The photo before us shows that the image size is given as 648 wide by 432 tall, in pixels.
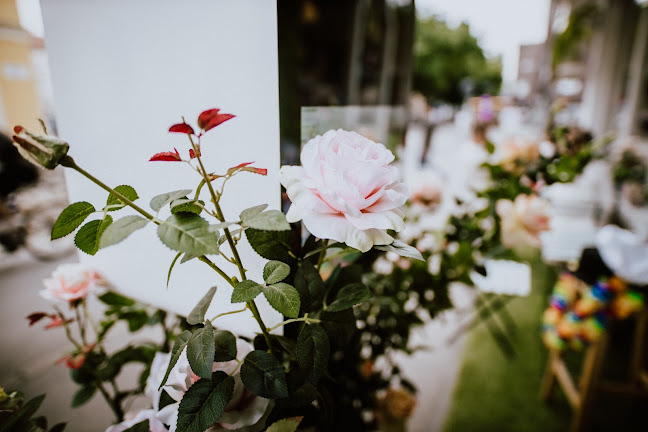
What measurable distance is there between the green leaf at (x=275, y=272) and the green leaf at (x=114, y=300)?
1.28 feet

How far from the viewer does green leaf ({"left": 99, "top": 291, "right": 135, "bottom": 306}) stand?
0.64m

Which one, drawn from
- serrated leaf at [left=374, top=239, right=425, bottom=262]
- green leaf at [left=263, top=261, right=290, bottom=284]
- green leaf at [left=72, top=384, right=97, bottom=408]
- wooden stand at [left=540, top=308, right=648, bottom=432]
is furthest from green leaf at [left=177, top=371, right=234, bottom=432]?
wooden stand at [left=540, top=308, right=648, bottom=432]

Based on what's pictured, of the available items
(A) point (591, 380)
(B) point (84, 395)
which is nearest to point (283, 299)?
(B) point (84, 395)

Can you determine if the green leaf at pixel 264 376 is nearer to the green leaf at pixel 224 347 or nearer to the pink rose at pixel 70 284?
the green leaf at pixel 224 347

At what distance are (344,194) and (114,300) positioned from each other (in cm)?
53

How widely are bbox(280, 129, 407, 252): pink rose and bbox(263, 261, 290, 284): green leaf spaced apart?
0.07 meters

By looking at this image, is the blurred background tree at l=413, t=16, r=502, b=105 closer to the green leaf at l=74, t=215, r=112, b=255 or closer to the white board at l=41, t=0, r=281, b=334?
the white board at l=41, t=0, r=281, b=334

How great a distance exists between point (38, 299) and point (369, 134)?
195 cm

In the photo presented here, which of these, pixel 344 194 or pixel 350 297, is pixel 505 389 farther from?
pixel 344 194

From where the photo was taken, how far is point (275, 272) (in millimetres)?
404

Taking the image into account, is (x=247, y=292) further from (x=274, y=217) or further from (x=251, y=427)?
(x=251, y=427)

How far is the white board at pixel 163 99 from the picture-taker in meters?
0.50

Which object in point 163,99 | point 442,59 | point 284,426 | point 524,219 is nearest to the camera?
point 284,426

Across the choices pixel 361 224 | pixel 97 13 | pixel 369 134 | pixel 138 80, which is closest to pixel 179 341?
pixel 361 224
